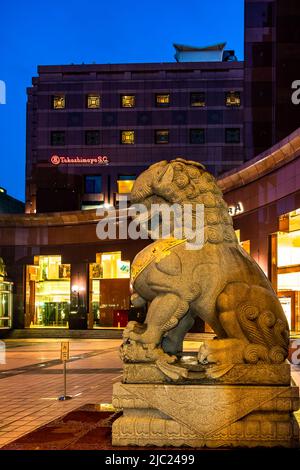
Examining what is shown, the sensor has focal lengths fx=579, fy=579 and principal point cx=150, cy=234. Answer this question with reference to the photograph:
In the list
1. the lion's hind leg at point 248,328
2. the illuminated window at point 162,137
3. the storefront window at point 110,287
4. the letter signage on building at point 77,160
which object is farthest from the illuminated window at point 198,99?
the lion's hind leg at point 248,328

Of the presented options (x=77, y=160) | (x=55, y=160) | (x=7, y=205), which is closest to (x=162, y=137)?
(x=77, y=160)

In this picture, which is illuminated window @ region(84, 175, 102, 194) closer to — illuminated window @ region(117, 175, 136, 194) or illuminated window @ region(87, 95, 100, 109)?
illuminated window @ region(117, 175, 136, 194)

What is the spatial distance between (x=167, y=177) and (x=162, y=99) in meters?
43.3

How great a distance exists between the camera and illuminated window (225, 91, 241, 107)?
4678 cm

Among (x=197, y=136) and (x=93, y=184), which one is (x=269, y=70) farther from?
(x=93, y=184)

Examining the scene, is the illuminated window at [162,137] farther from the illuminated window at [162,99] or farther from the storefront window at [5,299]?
the storefront window at [5,299]

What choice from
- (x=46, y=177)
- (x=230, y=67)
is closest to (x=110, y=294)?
(x=46, y=177)

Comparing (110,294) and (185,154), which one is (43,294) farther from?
(185,154)

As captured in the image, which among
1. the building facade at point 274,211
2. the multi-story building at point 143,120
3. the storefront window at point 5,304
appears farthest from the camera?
the multi-story building at point 143,120

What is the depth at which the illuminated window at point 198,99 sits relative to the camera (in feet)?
155

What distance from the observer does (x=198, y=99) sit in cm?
4719

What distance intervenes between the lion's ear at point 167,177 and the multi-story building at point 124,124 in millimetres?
41254

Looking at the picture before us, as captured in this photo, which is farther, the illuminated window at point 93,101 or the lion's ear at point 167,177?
the illuminated window at point 93,101

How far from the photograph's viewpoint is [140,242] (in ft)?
103
